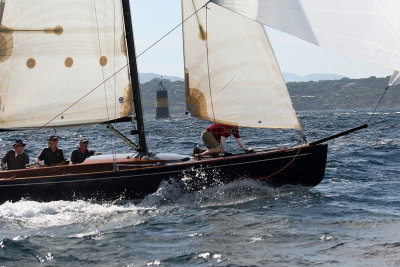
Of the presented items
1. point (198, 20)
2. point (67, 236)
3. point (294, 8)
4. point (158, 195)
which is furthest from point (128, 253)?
point (198, 20)

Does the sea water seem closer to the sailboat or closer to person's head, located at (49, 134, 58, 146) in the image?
the sailboat

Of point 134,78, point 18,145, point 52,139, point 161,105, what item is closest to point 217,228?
point 134,78

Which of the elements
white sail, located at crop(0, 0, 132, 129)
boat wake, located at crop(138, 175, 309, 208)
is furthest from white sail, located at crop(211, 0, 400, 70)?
white sail, located at crop(0, 0, 132, 129)

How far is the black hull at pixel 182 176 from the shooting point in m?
12.1

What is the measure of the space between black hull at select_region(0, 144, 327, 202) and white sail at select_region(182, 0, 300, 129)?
0.81 meters

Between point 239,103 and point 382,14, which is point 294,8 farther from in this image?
point 239,103

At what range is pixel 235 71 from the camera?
39.8 feet

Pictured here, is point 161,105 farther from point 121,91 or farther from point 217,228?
point 217,228

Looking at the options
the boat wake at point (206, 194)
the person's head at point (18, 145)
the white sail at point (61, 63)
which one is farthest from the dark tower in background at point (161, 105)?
the boat wake at point (206, 194)

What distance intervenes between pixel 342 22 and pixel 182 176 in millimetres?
4982

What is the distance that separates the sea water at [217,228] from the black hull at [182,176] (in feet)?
0.63

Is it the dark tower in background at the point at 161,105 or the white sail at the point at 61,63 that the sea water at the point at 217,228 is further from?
the dark tower in background at the point at 161,105

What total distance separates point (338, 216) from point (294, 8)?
165 inches

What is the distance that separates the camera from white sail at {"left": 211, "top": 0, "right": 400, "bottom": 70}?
855 cm
